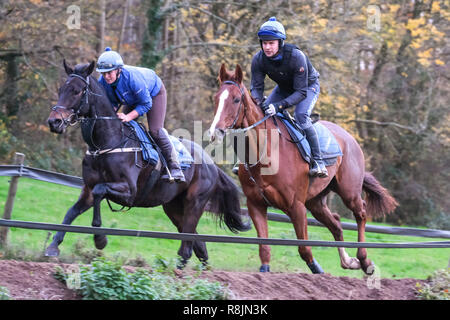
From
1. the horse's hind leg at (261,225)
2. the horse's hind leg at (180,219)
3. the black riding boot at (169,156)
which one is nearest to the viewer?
the horse's hind leg at (261,225)

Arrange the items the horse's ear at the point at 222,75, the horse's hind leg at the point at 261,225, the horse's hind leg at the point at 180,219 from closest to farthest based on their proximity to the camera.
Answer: the horse's ear at the point at 222,75, the horse's hind leg at the point at 261,225, the horse's hind leg at the point at 180,219

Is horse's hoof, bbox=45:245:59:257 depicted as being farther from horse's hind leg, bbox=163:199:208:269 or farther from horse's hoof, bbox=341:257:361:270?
horse's hoof, bbox=341:257:361:270

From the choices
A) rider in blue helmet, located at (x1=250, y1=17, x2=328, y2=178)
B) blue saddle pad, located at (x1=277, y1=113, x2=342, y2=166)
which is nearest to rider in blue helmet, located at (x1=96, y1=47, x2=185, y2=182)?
rider in blue helmet, located at (x1=250, y1=17, x2=328, y2=178)

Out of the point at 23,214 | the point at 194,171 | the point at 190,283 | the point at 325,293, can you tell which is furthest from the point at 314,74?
the point at 23,214

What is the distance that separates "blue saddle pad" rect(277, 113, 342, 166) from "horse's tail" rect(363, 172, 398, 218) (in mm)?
1378

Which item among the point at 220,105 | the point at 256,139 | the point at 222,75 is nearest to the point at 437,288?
the point at 256,139

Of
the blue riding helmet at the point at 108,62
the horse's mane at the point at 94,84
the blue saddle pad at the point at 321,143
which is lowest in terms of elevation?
the blue saddle pad at the point at 321,143

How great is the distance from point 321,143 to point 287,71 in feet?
3.70

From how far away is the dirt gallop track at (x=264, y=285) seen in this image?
5.41m

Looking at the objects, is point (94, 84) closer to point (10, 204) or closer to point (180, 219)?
point (10, 204)

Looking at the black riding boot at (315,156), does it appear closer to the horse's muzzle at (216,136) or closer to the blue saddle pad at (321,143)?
the blue saddle pad at (321,143)

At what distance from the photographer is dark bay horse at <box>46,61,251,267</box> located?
280 inches

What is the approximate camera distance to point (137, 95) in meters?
7.62

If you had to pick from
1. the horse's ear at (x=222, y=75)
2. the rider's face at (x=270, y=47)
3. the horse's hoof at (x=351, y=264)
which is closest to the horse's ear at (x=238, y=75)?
the horse's ear at (x=222, y=75)
